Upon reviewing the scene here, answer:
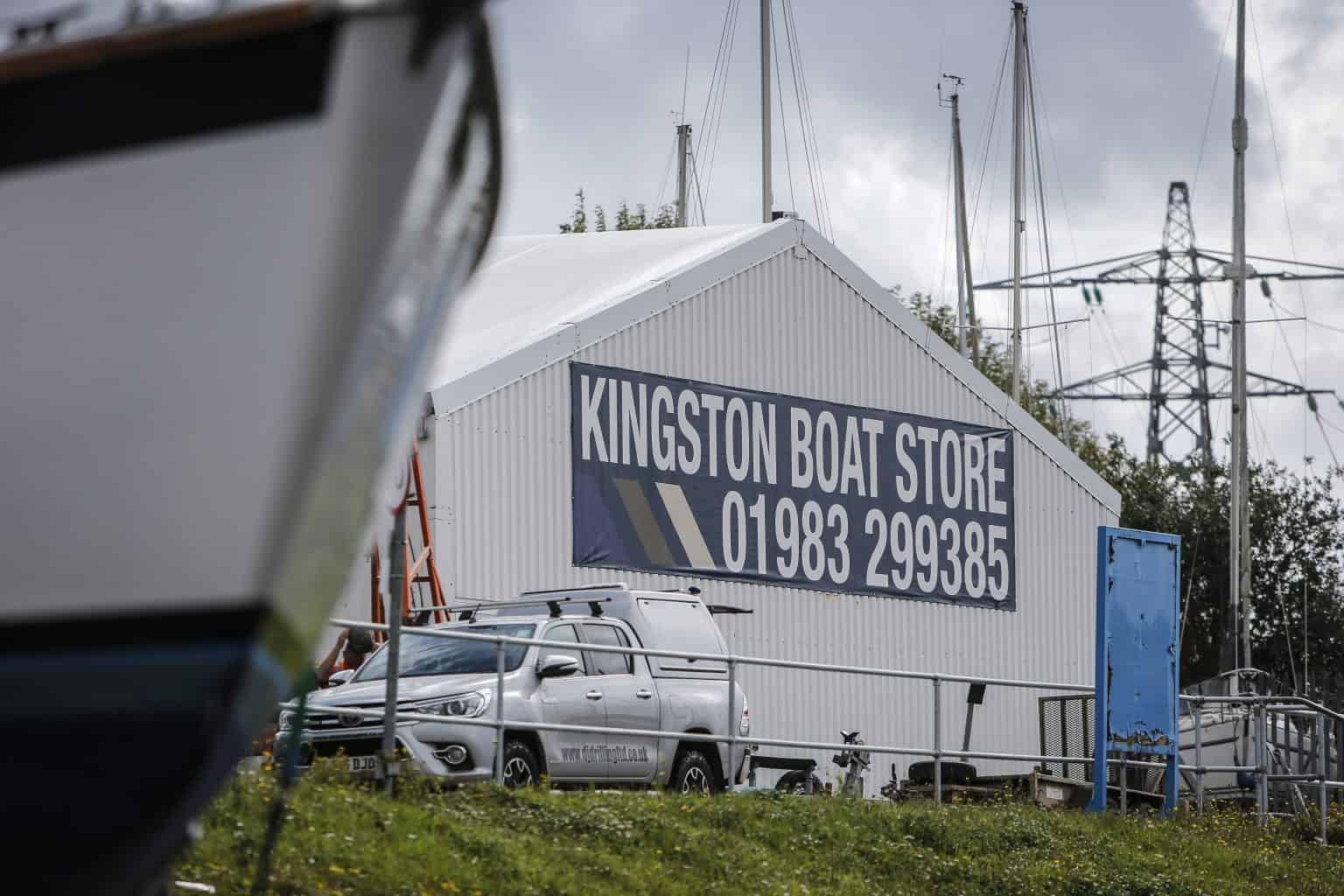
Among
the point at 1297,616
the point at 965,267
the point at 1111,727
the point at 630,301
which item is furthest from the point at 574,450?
the point at 1297,616

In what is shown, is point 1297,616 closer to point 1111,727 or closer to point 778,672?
point 778,672

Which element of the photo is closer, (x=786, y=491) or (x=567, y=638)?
(x=567, y=638)

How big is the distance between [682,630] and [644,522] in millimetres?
6835

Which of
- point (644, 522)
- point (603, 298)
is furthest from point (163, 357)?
→ point (603, 298)

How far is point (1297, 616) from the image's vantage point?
57.8 m

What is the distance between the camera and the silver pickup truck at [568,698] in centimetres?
1450

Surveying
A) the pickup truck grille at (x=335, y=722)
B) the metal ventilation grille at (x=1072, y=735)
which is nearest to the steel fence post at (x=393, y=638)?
the pickup truck grille at (x=335, y=722)

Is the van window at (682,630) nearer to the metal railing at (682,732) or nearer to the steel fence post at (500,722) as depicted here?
the metal railing at (682,732)

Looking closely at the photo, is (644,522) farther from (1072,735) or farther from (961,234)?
(961,234)

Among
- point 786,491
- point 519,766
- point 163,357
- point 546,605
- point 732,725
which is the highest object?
point 786,491

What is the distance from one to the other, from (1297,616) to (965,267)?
1428cm

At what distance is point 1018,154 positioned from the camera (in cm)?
5112

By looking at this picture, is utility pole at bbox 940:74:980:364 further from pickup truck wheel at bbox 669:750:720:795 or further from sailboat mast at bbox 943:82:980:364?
pickup truck wheel at bbox 669:750:720:795

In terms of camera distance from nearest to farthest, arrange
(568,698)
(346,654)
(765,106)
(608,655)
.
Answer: (568,698) → (608,655) → (346,654) → (765,106)
